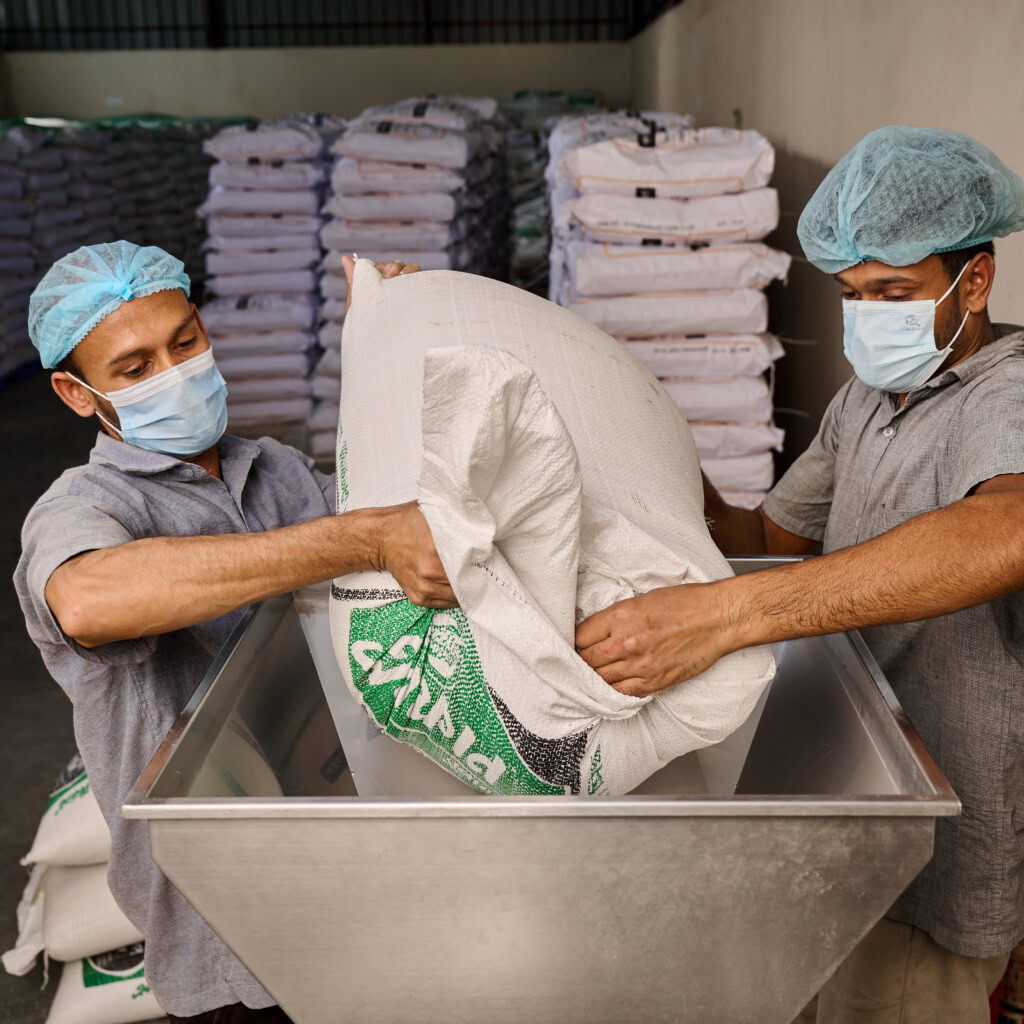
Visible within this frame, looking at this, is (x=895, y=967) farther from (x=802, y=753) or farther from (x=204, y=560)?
(x=204, y=560)

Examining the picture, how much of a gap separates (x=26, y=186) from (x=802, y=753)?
655cm

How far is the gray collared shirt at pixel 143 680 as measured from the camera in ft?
3.63

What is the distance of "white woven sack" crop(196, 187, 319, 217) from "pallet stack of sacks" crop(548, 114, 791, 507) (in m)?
1.64

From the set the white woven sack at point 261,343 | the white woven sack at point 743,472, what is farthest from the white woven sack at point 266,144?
the white woven sack at point 743,472

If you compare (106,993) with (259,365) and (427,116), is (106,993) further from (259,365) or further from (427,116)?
(427,116)

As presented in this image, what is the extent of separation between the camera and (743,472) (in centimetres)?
285

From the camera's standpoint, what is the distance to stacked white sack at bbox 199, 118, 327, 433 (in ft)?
13.4

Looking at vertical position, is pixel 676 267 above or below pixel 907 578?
below

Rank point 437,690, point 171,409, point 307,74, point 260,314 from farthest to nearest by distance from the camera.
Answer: point 307,74, point 260,314, point 171,409, point 437,690

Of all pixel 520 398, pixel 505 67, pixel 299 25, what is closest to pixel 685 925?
pixel 520 398

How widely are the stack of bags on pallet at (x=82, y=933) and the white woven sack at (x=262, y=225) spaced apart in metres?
2.73

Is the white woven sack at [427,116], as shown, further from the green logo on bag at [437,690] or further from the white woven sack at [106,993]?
the green logo on bag at [437,690]

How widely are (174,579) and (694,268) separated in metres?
2.04

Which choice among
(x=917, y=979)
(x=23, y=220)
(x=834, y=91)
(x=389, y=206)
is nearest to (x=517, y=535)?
(x=917, y=979)
